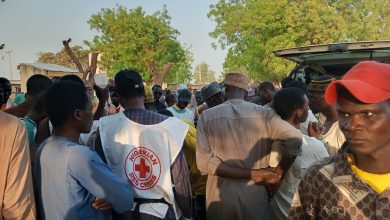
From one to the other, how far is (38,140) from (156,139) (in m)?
0.89

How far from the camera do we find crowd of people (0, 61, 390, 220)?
1.68 m

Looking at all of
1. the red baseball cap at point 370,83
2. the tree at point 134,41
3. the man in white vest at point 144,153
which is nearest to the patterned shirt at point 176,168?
the man in white vest at point 144,153

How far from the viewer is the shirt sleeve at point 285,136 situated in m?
3.21

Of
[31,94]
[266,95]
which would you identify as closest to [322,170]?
[31,94]

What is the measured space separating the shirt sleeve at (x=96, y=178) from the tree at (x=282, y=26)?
72.4ft

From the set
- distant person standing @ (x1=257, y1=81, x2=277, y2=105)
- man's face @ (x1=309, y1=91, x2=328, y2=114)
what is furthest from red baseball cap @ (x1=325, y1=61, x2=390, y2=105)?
distant person standing @ (x1=257, y1=81, x2=277, y2=105)

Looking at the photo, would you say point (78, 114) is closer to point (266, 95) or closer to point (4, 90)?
point (4, 90)

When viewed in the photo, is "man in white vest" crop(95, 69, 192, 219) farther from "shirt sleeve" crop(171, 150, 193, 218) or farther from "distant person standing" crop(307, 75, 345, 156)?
"distant person standing" crop(307, 75, 345, 156)

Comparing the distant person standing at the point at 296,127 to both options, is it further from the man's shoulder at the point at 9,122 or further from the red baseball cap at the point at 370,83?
the man's shoulder at the point at 9,122

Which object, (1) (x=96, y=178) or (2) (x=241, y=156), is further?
(2) (x=241, y=156)

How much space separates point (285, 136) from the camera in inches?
129

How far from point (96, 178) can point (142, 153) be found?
0.66 m

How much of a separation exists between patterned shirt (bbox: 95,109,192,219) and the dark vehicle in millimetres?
2187

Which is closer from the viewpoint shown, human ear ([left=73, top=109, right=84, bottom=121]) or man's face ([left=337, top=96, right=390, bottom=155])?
man's face ([left=337, top=96, right=390, bottom=155])
